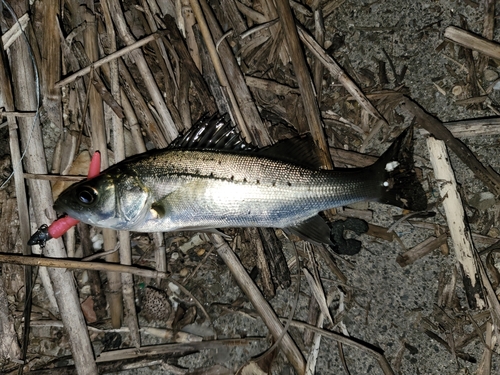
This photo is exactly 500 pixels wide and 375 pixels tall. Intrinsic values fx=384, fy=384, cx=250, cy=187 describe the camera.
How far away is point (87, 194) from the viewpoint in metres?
2.76

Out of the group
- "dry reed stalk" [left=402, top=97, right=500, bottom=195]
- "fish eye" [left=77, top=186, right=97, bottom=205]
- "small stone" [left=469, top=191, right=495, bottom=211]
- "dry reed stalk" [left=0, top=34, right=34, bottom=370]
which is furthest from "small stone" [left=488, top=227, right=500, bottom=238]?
"dry reed stalk" [left=0, top=34, right=34, bottom=370]

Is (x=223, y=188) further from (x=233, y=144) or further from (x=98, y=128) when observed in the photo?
(x=98, y=128)

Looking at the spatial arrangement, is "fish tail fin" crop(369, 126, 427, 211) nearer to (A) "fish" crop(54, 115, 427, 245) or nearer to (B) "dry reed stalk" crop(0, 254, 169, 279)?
(A) "fish" crop(54, 115, 427, 245)

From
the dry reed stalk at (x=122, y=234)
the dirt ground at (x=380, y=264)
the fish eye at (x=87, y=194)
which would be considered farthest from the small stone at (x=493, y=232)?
the fish eye at (x=87, y=194)

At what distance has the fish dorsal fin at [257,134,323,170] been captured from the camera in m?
2.94

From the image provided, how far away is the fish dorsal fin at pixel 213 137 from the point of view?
294 cm

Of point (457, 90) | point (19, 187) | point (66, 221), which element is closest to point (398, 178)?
point (457, 90)

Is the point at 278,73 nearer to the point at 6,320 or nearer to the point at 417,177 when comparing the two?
the point at 417,177

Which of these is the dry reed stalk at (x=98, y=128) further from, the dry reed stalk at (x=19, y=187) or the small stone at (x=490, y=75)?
the small stone at (x=490, y=75)

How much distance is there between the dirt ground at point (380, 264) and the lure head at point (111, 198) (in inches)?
24.9

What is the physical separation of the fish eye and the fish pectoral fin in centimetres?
151

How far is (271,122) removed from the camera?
333cm

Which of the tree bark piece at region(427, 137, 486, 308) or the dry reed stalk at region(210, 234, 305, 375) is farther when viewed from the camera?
the dry reed stalk at region(210, 234, 305, 375)

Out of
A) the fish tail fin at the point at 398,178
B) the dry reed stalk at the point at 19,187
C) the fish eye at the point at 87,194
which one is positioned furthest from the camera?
the dry reed stalk at the point at 19,187
